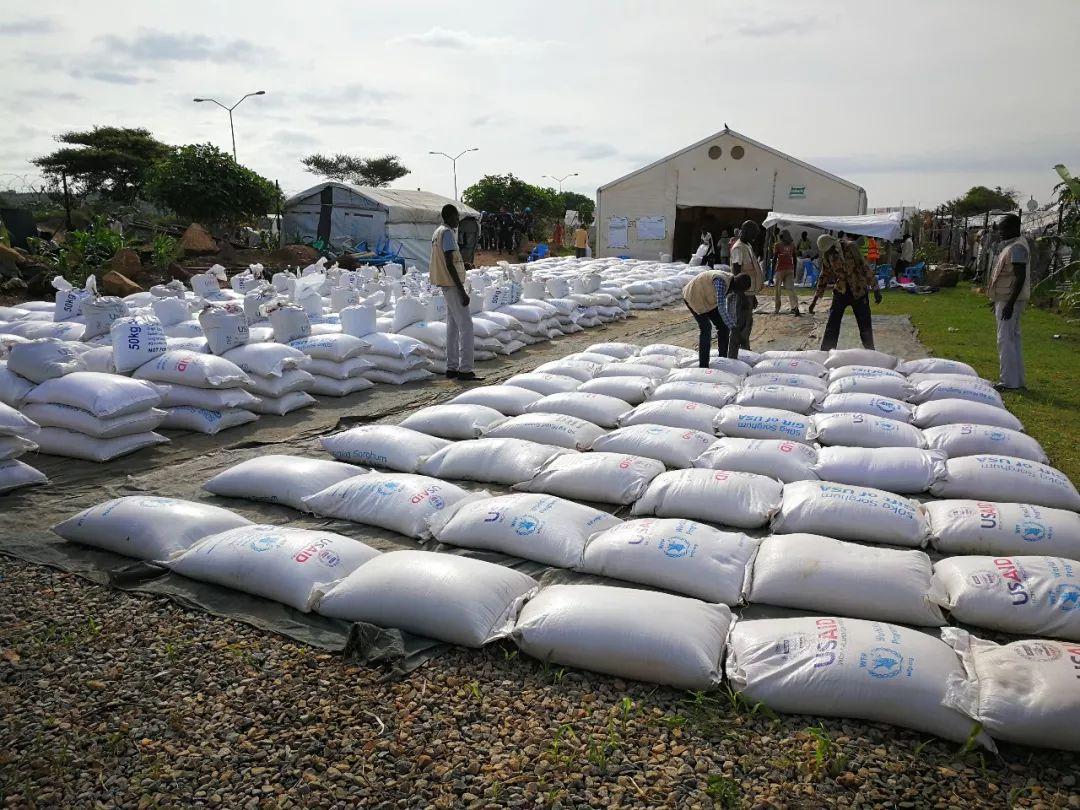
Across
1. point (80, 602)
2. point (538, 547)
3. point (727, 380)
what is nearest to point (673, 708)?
point (538, 547)

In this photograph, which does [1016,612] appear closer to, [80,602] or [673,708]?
[673,708]

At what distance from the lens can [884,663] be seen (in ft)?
6.96

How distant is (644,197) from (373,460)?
1871cm

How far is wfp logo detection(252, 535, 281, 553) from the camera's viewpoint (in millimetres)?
2930

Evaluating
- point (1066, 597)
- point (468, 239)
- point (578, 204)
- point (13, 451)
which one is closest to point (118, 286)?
point (13, 451)

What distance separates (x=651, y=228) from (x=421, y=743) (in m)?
20.7

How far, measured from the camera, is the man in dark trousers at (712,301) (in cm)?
609

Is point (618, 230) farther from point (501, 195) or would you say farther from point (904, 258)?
point (501, 195)

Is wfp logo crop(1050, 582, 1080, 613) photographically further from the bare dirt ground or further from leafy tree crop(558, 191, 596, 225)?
leafy tree crop(558, 191, 596, 225)

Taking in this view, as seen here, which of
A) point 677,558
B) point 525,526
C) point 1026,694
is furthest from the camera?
point 525,526

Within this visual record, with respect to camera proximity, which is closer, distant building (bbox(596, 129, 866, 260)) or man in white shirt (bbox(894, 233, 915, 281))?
man in white shirt (bbox(894, 233, 915, 281))

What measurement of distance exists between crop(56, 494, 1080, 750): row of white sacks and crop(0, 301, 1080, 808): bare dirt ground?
0.08 meters

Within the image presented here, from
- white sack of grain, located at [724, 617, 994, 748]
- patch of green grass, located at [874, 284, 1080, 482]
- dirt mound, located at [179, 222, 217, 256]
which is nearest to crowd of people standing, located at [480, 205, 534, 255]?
dirt mound, located at [179, 222, 217, 256]

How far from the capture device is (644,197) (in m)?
21.4
